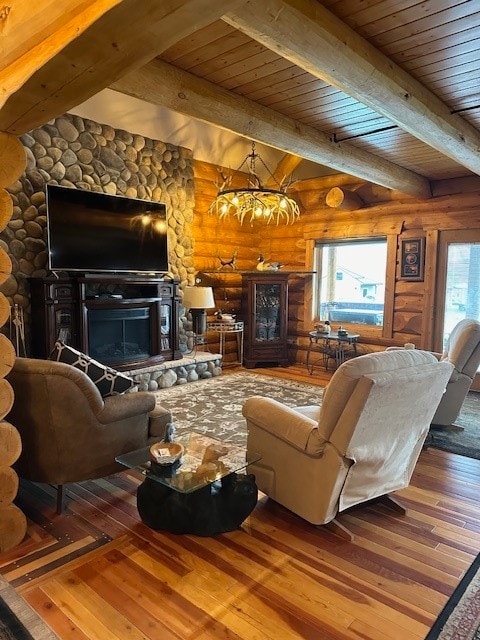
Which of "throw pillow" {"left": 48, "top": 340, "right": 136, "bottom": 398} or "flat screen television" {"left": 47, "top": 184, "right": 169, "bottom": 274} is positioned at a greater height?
"flat screen television" {"left": 47, "top": 184, "right": 169, "bottom": 274}

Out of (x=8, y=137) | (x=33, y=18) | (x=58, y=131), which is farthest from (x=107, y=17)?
(x=58, y=131)

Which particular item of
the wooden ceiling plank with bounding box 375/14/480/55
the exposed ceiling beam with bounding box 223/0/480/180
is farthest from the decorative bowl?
the wooden ceiling plank with bounding box 375/14/480/55

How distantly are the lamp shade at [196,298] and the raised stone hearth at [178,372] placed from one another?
2.30 ft

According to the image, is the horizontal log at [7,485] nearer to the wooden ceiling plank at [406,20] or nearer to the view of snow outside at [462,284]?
the wooden ceiling plank at [406,20]

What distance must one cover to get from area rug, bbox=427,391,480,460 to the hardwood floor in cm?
94

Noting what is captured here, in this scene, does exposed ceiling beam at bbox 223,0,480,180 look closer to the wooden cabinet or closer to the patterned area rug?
the patterned area rug

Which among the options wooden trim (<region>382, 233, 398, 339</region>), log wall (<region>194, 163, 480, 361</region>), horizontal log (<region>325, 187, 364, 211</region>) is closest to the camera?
log wall (<region>194, 163, 480, 361</region>)

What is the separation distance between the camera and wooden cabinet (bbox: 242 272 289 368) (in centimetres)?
662

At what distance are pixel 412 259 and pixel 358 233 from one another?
2.93 ft

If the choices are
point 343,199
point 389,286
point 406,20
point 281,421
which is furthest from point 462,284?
point 281,421

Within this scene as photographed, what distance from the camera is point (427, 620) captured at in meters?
1.78

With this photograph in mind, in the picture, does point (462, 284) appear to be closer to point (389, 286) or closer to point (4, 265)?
point (389, 286)

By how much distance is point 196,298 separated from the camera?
5.82 m

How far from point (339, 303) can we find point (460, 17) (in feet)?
15.5
